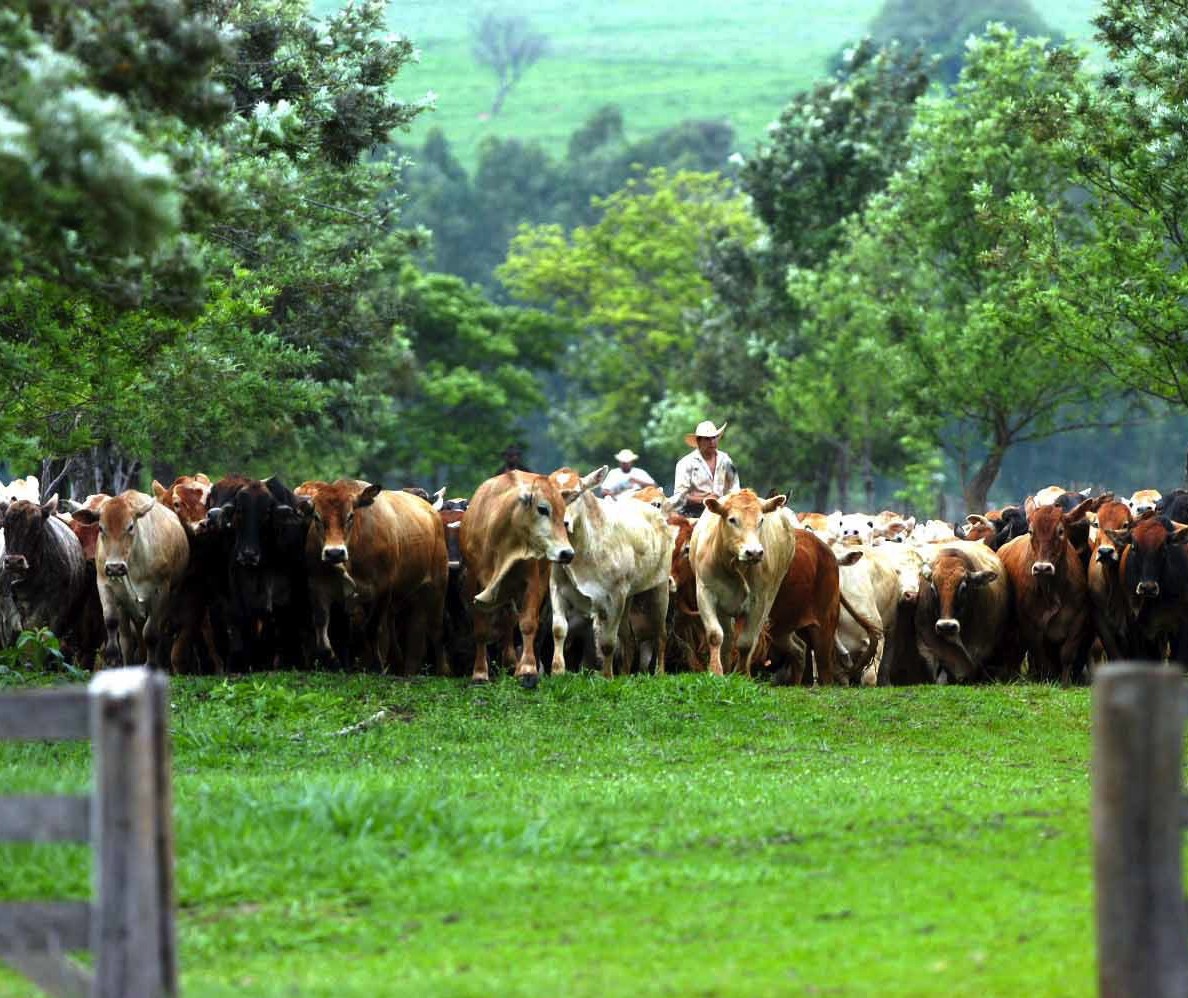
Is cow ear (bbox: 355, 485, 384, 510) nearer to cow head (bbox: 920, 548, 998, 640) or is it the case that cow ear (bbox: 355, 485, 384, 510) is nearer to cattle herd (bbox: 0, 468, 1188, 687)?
cattle herd (bbox: 0, 468, 1188, 687)

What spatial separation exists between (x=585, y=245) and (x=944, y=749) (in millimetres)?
67437

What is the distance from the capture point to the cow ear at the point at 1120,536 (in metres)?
23.5

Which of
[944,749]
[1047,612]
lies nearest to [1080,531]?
[1047,612]

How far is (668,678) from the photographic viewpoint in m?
20.3

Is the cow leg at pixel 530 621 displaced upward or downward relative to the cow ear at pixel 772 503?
downward

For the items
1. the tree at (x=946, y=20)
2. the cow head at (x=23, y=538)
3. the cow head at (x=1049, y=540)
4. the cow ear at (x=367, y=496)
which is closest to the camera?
the cow ear at (x=367, y=496)

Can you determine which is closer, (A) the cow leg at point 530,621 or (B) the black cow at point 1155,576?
(A) the cow leg at point 530,621

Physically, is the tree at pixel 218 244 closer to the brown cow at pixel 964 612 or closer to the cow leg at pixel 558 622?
the cow leg at pixel 558 622

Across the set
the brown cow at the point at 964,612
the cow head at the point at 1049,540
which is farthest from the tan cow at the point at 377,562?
the cow head at the point at 1049,540

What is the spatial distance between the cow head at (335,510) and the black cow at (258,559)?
8.5 inches

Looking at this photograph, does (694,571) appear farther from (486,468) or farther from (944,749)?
(486,468)

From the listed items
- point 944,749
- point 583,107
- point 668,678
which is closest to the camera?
→ point 944,749

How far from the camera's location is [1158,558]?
23.2 meters

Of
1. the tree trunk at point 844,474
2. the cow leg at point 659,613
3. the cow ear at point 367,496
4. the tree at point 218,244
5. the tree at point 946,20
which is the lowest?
the tree trunk at point 844,474
